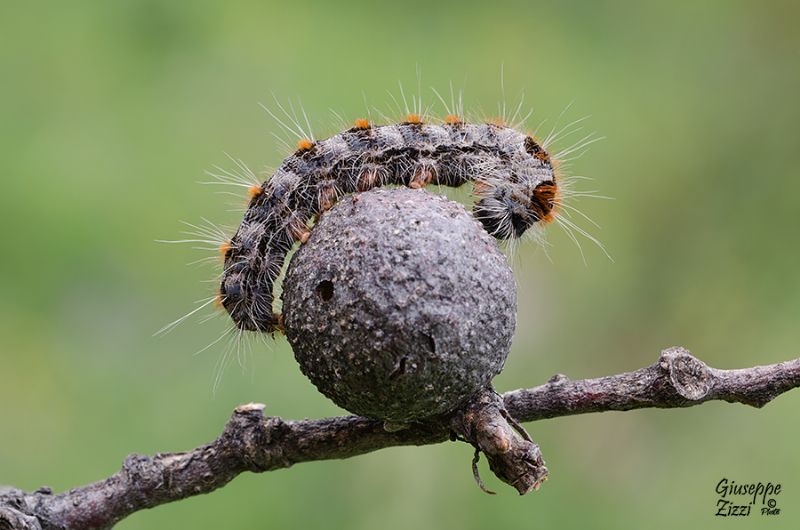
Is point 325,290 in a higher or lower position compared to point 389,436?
higher

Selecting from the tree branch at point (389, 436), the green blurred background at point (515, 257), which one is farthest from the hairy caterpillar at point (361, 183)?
the green blurred background at point (515, 257)

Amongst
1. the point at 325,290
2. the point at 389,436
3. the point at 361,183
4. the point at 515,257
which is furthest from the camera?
the point at 515,257

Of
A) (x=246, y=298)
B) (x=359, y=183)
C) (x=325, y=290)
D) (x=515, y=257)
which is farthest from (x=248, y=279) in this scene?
(x=515, y=257)

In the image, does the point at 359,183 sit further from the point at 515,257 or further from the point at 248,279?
the point at 515,257

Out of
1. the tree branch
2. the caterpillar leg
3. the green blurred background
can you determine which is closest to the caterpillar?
the caterpillar leg

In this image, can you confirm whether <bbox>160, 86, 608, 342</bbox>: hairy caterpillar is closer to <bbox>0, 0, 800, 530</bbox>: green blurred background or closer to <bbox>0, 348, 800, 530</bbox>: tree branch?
<bbox>0, 348, 800, 530</bbox>: tree branch

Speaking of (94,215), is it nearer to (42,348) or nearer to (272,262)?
(42,348)
